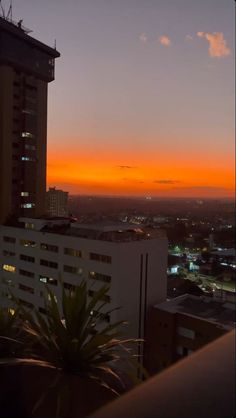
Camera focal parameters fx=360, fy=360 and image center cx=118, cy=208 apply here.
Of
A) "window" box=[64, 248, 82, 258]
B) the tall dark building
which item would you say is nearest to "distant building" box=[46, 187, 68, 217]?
the tall dark building

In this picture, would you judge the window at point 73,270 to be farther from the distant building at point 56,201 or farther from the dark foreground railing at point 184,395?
the dark foreground railing at point 184,395

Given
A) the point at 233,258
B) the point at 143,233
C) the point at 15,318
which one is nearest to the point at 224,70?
the point at 15,318

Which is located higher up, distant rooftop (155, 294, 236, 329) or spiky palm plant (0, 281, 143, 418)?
spiky palm plant (0, 281, 143, 418)

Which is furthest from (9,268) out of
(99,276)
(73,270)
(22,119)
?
(22,119)

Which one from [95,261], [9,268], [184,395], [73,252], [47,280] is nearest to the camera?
[184,395]

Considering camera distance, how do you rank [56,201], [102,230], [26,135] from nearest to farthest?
[102,230] < [26,135] < [56,201]

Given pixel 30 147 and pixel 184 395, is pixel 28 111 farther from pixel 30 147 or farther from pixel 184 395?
pixel 184 395

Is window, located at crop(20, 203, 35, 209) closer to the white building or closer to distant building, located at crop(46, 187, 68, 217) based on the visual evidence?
the white building
